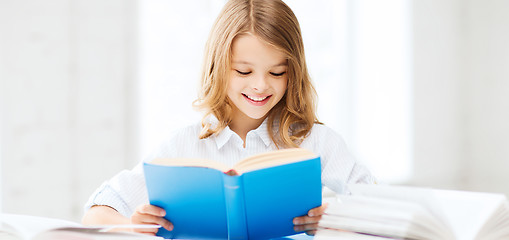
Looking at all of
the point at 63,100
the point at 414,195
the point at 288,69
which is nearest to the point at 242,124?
the point at 288,69

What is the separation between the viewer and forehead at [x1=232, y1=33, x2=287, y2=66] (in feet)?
3.67

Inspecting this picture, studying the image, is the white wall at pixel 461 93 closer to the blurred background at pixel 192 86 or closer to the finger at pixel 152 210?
the blurred background at pixel 192 86

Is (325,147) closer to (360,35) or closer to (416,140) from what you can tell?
(360,35)

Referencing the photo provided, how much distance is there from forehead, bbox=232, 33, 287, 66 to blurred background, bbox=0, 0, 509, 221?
1.31m

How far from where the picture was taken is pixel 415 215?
63 centimetres

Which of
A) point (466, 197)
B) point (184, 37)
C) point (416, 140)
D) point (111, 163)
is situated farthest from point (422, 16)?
point (466, 197)

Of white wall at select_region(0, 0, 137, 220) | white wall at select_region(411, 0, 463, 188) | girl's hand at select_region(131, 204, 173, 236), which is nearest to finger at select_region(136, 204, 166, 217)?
girl's hand at select_region(131, 204, 173, 236)

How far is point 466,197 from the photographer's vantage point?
2.43 feet

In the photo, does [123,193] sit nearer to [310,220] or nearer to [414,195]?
[310,220]

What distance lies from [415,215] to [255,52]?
0.60m

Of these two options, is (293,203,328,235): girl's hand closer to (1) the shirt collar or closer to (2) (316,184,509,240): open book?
(2) (316,184,509,240): open book

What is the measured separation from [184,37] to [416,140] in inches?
83.9

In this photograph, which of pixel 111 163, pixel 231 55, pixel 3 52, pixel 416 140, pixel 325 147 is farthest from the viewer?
pixel 416 140

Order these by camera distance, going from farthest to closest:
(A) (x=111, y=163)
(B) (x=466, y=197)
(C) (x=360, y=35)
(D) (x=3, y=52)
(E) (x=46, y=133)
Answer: (C) (x=360, y=35) → (A) (x=111, y=163) → (E) (x=46, y=133) → (D) (x=3, y=52) → (B) (x=466, y=197)
